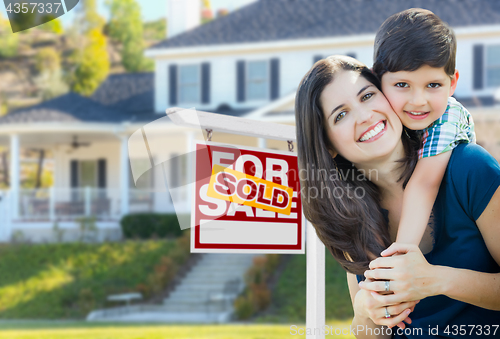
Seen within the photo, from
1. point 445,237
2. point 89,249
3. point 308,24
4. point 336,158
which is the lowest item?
point 89,249

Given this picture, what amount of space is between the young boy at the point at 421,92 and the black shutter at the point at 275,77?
1575cm

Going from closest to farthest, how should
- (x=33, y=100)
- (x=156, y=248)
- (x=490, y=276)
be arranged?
(x=490, y=276) < (x=156, y=248) < (x=33, y=100)

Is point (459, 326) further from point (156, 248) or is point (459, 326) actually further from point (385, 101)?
point (156, 248)

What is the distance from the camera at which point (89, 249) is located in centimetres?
1506

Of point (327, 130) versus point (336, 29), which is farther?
point (336, 29)

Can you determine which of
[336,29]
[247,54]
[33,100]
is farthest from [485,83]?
[33,100]

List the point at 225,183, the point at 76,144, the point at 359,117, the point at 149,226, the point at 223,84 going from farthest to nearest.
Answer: the point at 76,144, the point at 223,84, the point at 149,226, the point at 225,183, the point at 359,117

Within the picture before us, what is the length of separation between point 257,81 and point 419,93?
16.2m

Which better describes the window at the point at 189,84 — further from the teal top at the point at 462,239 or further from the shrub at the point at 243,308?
the teal top at the point at 462,239

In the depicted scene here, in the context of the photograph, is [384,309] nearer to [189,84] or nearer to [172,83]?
[189,84]

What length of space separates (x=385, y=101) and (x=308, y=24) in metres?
16.9

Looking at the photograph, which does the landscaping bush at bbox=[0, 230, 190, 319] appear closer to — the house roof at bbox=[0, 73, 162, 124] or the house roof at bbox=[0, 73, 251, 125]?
the house roof at bbox=[0, 73, 251, 125]

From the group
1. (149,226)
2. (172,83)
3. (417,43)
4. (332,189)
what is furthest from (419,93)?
(172,83)

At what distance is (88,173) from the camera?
21.4 metres
